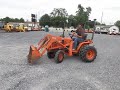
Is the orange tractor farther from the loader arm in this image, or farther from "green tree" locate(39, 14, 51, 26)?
"green tree" locate(39, 14, 51, 26)

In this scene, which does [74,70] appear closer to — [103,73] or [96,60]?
[103,73]

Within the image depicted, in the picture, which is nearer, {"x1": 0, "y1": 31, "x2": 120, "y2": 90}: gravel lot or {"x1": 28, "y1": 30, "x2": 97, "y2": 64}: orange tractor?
{"x1": 0, "y1": 31, "x2": 120, "y2": 90}: gravel lot

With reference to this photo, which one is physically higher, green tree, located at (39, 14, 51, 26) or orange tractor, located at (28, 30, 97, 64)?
green tree, located at (39, 14, 51, 26)

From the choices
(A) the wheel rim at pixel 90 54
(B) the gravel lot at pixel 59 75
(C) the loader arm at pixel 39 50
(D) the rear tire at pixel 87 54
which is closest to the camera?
(B) the gravel lot at pixel 59 75

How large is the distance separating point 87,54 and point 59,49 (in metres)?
1.40

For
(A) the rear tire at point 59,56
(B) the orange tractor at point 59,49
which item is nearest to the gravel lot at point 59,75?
(A) the rear tire at point 59,56

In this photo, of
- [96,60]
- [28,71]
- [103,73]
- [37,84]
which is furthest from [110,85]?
[96,60]

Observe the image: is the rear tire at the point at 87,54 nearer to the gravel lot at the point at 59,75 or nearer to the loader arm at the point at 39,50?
the gravel lot at the point at 59,75

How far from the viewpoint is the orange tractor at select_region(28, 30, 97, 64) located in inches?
363

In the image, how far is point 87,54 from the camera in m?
10.0

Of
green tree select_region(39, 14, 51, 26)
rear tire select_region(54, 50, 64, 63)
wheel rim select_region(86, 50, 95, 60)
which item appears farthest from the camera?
green tree select_region(39, 14, 51, 26)

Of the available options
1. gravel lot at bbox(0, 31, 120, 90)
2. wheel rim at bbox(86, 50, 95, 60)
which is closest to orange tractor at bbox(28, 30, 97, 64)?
wheel rim at bbox(86, 50, 95, 60)

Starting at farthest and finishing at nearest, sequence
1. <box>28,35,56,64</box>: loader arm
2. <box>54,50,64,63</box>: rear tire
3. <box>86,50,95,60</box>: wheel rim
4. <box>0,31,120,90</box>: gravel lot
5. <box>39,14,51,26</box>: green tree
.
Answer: <box>39,14,51,26</box>: green tree, <box>86,50,95,60</box>: wheel rim, <box>54,50,64,63</box>: rear tire, <box>28,35,56,64</box>: loader arm, <box>0,31,120,90</box>: gravel lot

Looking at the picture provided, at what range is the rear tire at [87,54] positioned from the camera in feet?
32.3
